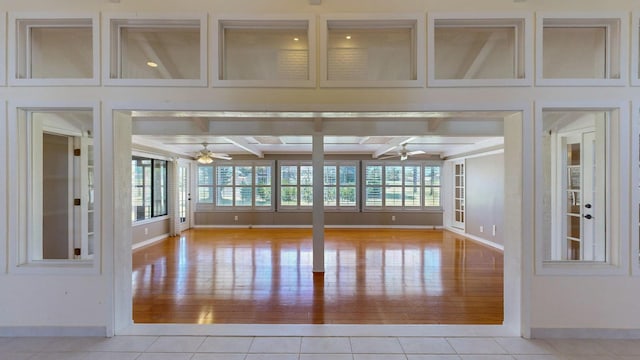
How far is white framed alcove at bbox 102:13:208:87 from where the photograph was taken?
2.46 meters

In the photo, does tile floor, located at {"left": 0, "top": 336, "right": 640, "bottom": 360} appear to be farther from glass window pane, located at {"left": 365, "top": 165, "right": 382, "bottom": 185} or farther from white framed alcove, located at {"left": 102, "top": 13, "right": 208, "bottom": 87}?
glass window pane, located at {"left": 365, "top": 165, "right": 382, "bottom": 185}

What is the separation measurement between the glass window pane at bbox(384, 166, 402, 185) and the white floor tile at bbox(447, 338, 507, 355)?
24.0ft

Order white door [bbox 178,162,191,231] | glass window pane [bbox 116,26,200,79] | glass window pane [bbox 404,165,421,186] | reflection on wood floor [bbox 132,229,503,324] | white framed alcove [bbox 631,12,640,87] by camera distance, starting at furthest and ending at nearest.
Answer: glass window pane [bbox 404,165,421,186] < white door [bbox 178,162,191,231] < reflection on wood floor [bbox 132,229,503,324] < glass window pane [bbox 116,26,200,79] < white framed alcove [bbox 631,12,640,87]

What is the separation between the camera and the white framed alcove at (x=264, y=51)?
2.46m

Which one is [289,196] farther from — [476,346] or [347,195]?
[476,346]

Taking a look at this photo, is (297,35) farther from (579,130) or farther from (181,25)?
(579,130)

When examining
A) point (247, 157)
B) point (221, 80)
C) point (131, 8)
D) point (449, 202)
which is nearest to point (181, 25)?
point (131, 8)

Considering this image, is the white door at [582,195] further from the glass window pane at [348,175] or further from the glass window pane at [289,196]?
the glass window pane at [289,196]

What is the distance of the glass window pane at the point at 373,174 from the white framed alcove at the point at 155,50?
750 centimetres

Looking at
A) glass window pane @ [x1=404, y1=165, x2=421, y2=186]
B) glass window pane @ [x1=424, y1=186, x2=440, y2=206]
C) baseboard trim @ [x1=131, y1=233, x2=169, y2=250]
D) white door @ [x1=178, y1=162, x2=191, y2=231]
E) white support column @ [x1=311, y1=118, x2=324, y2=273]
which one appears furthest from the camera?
glass window pane @ [x1=404, y1=165, x2=421, y2=186]

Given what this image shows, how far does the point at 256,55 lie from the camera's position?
8.42 feet

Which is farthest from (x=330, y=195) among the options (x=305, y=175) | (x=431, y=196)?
(x=431, y=196)

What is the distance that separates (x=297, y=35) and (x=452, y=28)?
4.06ft

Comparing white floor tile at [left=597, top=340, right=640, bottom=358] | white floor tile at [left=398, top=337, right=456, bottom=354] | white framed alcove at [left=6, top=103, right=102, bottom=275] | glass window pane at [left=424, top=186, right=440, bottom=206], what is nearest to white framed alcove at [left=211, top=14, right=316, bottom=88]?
white framed alcove at [left=6, top=103, right=102, bottom=275]
